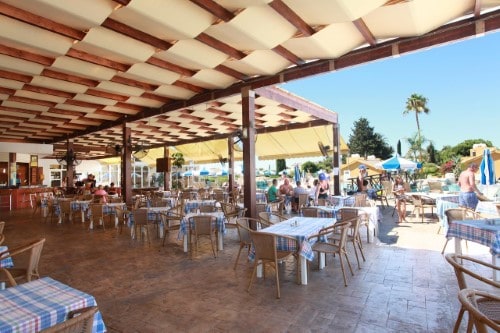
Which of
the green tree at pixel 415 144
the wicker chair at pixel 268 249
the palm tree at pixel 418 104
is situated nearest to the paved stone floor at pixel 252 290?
the wicker chair at pixel 268 249

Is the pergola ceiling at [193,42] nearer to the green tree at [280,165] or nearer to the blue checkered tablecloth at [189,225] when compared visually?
the blue checkered tablecloth at [189,225]

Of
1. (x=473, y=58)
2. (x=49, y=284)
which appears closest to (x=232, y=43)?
(x=49, y=284)

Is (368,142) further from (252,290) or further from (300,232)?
(252,290)

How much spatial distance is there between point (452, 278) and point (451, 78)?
72928 mm

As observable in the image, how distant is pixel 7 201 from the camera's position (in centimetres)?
1333

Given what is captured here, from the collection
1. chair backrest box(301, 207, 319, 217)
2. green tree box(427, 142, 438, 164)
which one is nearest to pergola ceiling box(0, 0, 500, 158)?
chair backrest box(301, 207, 319, 217)

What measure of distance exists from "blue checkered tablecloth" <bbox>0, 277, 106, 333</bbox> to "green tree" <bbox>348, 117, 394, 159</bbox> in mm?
48324

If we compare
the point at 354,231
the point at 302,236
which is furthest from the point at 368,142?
the point at 302,236

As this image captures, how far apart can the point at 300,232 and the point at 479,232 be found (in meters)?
2.05

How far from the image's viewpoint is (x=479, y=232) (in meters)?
3.66

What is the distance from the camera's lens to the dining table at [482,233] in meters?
3.42

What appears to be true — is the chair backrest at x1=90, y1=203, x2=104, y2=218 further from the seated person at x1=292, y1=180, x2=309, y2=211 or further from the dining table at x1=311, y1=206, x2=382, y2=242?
A: the seated person at x1=292, y1=180, x2=309, y2=211

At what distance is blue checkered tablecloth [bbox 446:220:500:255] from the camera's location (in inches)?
134

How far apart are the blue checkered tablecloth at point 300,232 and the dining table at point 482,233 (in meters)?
1.57
